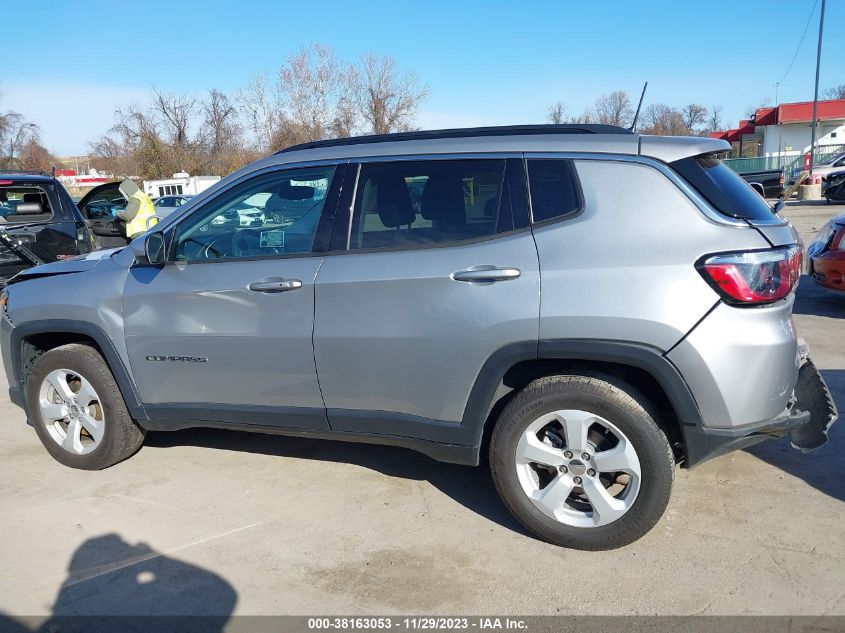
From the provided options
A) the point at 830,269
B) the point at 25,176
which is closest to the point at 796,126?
the point at 830,269

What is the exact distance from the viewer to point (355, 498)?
3783 mm

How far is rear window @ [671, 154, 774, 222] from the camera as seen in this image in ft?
9.62

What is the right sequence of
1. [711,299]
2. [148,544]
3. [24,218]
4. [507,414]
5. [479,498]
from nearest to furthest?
1. [711,299]
2. [507,414]
3. [148,544]
4. [479,498]
5. [24,218]

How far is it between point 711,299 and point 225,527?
2.62 m

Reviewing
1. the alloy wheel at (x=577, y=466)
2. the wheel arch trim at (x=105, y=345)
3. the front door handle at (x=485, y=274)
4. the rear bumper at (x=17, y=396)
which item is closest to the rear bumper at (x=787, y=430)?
the alloy wheel at (x=577, y=466)

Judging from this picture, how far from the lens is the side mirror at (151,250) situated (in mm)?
3764

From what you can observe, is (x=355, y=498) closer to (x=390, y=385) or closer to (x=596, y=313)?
(x=390, y=385)

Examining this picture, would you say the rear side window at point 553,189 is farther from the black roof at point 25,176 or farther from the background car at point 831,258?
the black roof at point 25,176

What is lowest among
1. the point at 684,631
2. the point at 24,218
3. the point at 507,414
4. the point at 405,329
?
the point at 684,631

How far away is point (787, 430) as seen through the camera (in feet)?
9.90

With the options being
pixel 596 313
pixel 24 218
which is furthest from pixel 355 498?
pixel 24 218

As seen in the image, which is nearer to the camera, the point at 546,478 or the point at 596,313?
the point at 596,313

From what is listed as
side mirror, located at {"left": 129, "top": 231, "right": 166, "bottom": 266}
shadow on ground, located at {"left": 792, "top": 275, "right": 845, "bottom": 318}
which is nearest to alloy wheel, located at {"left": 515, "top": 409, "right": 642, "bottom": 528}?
side mirror, located at {"left": 129, "top": 231, "right": 166, "bottom": 266}

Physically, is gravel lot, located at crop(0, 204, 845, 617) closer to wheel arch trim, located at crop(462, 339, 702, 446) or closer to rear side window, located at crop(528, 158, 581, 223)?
wheel arch trim, located at crop(462, 339, 702, 446)
